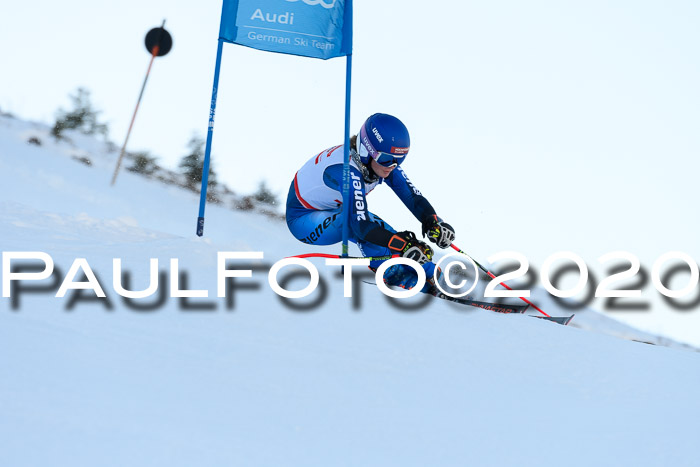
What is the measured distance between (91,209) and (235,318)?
615cm

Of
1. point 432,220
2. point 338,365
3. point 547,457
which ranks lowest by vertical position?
point 547,457

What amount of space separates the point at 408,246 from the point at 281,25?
2.19m

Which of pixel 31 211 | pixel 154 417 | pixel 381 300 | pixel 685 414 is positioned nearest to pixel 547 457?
pixel 685 414

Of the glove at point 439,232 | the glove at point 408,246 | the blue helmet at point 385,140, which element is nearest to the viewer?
the glove at point 408,246

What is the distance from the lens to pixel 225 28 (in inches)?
207

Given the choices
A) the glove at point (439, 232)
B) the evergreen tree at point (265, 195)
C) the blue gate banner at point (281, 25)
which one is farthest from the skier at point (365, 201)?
the evergreen tree at point (265, 195)

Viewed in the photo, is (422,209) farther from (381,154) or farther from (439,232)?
(381,154)

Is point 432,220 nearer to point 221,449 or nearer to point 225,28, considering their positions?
point 225,28

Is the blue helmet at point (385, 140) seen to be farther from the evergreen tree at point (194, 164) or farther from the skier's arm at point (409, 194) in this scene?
the evergreen tree at point (194, 164)

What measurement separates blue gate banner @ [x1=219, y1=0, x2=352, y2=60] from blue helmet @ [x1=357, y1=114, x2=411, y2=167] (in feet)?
3.69

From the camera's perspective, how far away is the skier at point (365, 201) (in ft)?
14.1

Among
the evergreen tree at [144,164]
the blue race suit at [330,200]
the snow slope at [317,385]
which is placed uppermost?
the evergreen tree at [144,164]

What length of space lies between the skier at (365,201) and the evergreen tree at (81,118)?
8339 millimetres

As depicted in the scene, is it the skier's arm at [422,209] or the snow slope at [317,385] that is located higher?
the skier's arm at [422,209]
